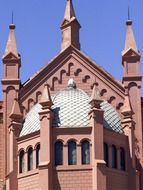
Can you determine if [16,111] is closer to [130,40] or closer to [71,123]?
[71,123]

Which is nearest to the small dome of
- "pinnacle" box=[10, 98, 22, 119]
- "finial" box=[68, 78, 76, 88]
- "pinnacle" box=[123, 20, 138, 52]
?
"finial" box=[68, 78, 76, 88]

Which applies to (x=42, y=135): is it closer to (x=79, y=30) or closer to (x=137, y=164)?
(x=137, y=164)

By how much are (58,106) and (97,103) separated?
10.6 ft

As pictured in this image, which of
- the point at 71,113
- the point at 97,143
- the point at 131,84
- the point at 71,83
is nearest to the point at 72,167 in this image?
the point at 97,143

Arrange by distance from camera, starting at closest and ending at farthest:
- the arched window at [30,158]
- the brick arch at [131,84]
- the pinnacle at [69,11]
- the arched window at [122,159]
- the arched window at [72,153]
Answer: the arched window at [72,153] < the arched window at [30,158] < the arched window at [122,159] < the brick arch at [131,84] < the pinnacle at [69,11]

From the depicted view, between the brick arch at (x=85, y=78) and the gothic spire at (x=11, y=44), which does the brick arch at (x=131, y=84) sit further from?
the gothic spire at (x=11, y=44)

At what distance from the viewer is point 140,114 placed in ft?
206

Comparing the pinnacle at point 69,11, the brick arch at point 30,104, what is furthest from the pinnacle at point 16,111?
the pinnacle at point 69,11

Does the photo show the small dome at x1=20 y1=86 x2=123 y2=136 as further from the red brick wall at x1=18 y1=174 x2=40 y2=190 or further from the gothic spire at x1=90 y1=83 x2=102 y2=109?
the red brick wall at x1=18 y1=174 x2=40 y2=190

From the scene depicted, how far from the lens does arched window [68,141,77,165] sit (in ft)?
188

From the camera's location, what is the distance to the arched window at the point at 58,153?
57.4 metres

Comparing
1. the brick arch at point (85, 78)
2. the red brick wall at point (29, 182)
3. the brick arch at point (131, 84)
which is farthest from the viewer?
the brick arch at point (85, 78)

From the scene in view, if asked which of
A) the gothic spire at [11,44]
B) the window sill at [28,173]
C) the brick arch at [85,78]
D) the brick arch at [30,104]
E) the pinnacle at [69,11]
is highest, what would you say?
the pinnacle at [69,11]

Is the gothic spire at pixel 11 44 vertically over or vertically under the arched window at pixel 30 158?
over
